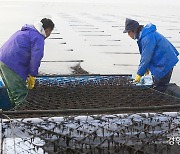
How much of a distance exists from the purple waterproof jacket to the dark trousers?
1.69 meters

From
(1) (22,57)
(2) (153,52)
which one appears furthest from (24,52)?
(2) (153,52)

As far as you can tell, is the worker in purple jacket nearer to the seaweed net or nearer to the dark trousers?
the seaweed net

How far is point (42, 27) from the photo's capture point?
12.3ft

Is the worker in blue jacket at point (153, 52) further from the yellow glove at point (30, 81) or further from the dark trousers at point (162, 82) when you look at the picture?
the yellow glove at point (30, 81)

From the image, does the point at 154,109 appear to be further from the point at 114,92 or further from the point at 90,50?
the point at 90,50

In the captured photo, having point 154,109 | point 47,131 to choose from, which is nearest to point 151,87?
point 154,109

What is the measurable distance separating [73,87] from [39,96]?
2.28 ft

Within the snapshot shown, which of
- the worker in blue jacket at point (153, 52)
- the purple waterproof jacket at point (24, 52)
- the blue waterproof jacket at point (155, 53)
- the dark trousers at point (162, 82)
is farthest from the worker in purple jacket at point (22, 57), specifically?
the dark trousers at point (162, 82)

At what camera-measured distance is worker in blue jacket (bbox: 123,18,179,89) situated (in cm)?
424

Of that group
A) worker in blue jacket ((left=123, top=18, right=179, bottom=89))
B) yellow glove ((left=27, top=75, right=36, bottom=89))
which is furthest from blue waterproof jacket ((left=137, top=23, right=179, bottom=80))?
yellow glove ((left=27, top=75, right=36, bottom=89))

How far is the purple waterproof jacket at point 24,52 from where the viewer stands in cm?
374

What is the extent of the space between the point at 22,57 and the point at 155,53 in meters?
1.75

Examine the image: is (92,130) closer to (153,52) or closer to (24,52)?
(24,52)

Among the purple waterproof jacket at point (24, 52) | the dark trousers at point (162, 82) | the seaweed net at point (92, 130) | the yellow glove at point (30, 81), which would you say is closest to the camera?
the seaweed net at point (92, 130)
